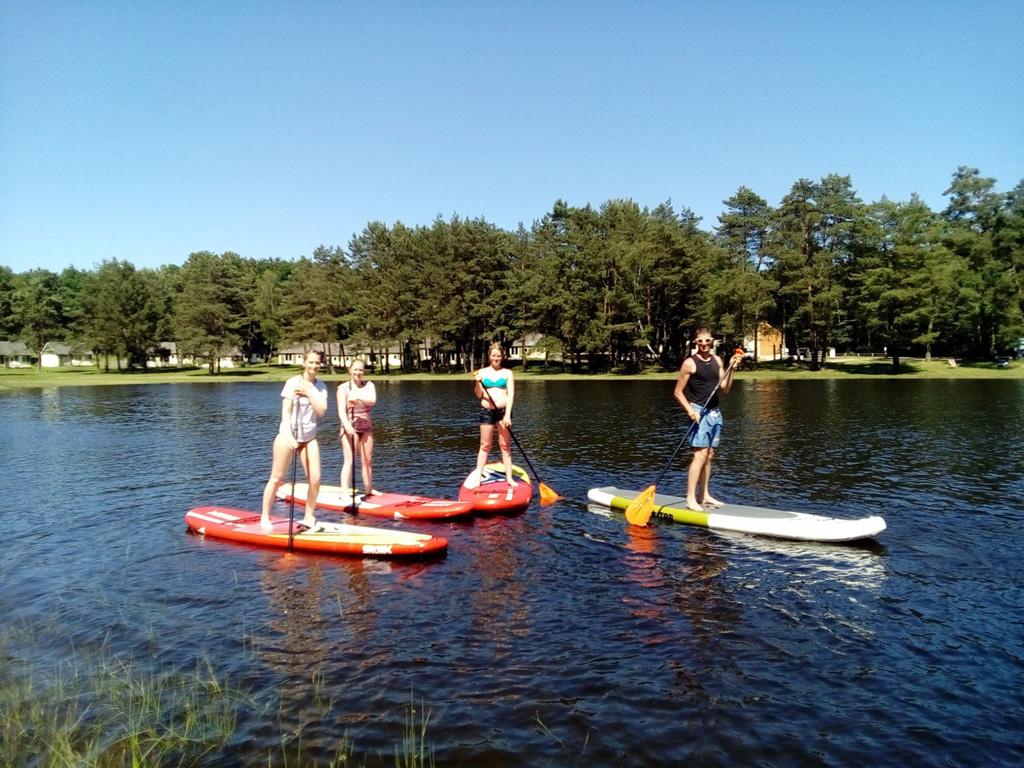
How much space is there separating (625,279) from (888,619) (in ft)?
239

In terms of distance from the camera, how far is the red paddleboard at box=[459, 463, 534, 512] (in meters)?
14.2

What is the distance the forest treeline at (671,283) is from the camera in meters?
73.0

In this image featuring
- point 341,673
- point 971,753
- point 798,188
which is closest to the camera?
point 971,753

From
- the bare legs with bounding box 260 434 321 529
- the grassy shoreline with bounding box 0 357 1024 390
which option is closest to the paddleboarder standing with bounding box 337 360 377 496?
the bare legs with bounding box 260 434 321 529

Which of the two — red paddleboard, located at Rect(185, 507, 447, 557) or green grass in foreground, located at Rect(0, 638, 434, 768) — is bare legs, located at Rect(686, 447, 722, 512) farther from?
green grass in foreground, located at Rect(0, 638, 434, 768)

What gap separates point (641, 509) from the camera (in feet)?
43.9

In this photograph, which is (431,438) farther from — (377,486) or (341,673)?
(341,673)

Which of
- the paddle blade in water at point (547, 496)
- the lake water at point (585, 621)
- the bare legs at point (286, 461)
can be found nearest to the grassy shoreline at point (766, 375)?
the lake water at point (585, 621)

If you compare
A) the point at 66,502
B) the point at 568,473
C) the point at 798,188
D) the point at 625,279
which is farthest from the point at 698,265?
the point at 66,502

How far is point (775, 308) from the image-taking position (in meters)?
78.1

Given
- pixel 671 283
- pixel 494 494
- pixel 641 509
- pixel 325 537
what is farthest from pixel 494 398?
pixel 671 283

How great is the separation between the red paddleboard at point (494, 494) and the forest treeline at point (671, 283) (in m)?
61.4

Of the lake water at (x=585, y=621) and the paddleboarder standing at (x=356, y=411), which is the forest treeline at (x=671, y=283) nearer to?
the lake water at (x=585, y=621)

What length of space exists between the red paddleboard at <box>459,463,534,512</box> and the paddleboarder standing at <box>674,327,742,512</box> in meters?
3.51
